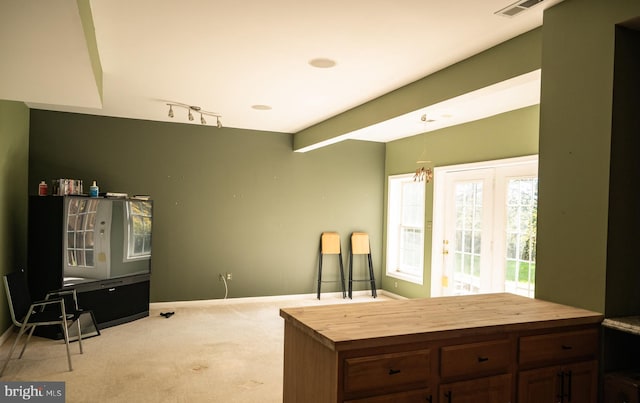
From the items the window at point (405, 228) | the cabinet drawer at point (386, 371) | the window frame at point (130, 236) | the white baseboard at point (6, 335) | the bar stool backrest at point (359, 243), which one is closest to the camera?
the cabinet drawer at point (386, 371)

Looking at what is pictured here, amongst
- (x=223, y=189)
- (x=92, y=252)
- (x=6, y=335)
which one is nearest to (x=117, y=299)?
(x=92, y=252)

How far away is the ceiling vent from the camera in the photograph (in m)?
2.50

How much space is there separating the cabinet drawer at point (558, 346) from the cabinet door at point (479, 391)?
16 cm

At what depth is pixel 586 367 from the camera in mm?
2299

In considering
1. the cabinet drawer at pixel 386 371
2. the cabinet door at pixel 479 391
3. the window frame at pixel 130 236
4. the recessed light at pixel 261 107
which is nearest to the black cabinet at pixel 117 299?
the window frame at pixel 130 236

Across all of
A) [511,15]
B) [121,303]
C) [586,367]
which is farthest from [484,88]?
[121,303]

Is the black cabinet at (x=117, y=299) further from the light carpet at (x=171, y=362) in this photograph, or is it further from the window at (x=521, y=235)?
the window at (x=521, y=235)

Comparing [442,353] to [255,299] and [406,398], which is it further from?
[255,299]

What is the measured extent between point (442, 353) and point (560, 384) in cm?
79

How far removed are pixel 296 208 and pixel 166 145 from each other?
7.07 feet

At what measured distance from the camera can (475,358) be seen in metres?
2.05

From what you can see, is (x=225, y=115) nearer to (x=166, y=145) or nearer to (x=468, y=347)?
(x=166, y=145)

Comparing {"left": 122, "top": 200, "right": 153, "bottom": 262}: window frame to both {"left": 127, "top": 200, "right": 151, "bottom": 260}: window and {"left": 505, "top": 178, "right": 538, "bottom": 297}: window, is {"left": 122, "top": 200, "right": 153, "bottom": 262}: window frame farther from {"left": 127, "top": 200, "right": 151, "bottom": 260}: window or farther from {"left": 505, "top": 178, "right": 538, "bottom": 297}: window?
{"left": 505, "top": 178, "right": 538, "bottom": 297}: window

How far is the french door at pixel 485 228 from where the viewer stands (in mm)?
4750
